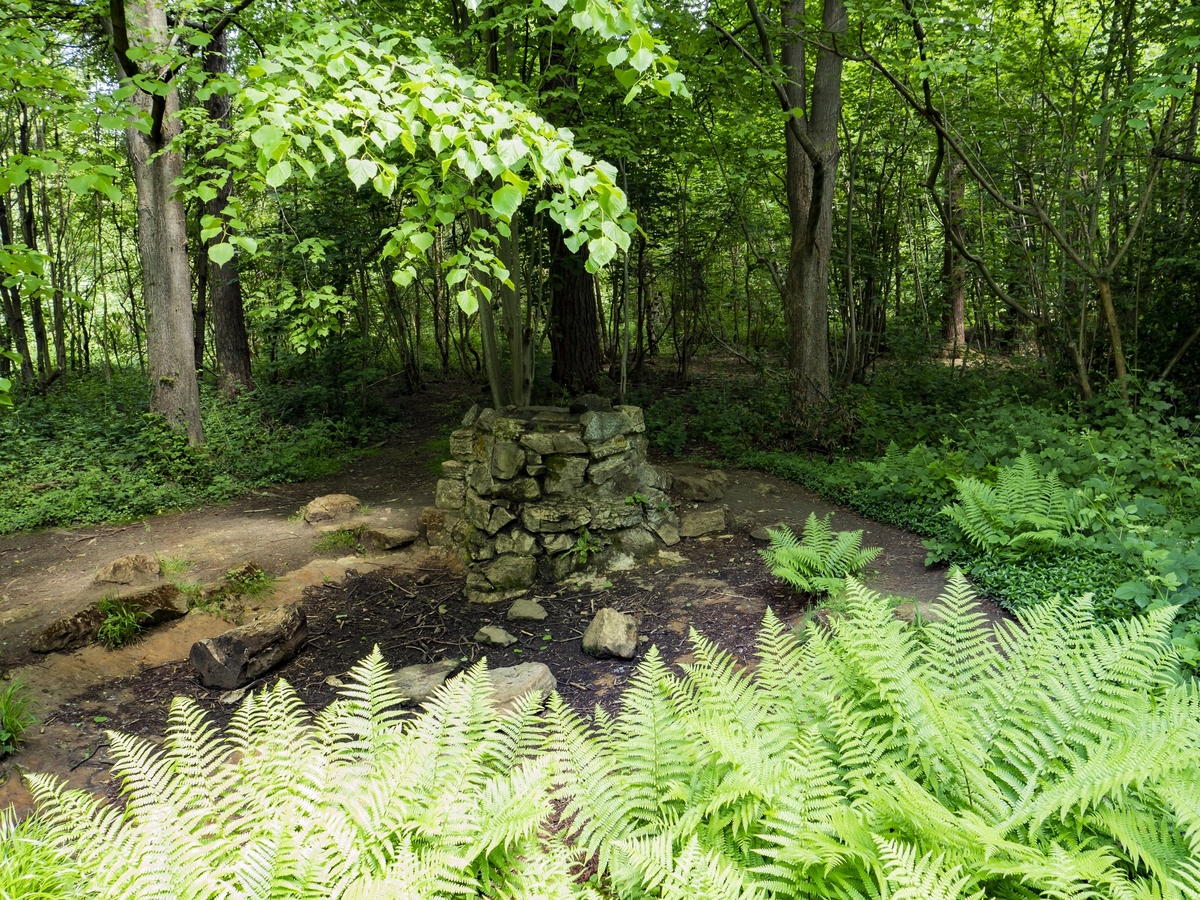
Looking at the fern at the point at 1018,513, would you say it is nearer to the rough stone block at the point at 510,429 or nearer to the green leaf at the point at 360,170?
the rough stone block at the point at 510,429

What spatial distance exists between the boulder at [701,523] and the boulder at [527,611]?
5.35 feet

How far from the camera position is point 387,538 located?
246 inches

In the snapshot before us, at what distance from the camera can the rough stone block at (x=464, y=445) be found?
20.4 ft

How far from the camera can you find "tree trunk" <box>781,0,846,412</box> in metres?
7.91

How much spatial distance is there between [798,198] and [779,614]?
591cm

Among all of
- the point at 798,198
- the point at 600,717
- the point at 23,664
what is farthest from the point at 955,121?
the point at 23,664

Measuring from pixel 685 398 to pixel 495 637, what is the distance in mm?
6615

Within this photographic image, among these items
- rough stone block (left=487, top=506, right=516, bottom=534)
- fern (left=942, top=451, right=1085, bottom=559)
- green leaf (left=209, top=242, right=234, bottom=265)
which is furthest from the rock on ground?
green leaf (left=209, top=242, right=234, bottom=265)

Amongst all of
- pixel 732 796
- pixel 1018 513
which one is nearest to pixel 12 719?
pixel 732 796

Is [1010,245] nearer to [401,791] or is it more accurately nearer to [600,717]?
[600,717]

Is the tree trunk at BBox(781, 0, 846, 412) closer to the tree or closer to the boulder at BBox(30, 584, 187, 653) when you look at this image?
the boulder at BBox(30, 584, 187, 653)

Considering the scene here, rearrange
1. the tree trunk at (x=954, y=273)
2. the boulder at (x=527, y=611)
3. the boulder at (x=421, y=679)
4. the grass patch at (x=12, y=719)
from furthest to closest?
the tree trunk at (x=954, y=273), the boulder at (x=527, y=611), the boulder at (x=421, y=679), the grass patch at (x=12, y=719)

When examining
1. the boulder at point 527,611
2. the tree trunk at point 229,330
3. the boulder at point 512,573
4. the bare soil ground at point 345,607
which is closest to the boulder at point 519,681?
the bare soil ground at point 345,607

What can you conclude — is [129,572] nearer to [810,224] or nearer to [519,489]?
[519,489]
